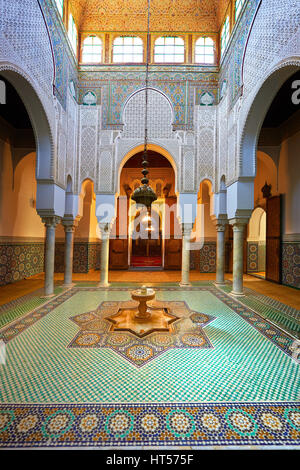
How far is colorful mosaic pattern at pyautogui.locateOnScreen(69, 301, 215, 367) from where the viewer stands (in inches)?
99.3

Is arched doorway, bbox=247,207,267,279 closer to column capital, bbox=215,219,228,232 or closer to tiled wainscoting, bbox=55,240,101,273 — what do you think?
column capital, bbox=215,219,228,232

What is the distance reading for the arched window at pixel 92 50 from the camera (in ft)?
20.4

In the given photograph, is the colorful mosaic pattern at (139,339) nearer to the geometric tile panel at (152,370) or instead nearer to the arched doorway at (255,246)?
the geometric tile panel at (152,370)

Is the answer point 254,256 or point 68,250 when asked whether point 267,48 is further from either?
point 254,256

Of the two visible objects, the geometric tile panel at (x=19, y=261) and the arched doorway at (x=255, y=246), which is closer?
the geometric tile panel at (x=19, y=261)

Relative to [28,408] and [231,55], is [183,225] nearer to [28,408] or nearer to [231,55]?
[231,55]

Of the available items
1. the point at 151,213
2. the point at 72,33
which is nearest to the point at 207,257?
the point at 151,213

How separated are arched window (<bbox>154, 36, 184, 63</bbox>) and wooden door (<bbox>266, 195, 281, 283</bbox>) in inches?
201

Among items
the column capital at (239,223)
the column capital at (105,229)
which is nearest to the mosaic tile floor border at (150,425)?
the column capital at (239,223)

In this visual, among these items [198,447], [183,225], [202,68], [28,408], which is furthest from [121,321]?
[202,68]

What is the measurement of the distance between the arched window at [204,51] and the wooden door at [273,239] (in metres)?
4.56

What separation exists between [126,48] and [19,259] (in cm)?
706

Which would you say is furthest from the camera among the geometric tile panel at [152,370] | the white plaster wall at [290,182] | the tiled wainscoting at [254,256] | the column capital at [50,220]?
the tiled wainscoting at [254,256]

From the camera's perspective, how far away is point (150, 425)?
1553mm
